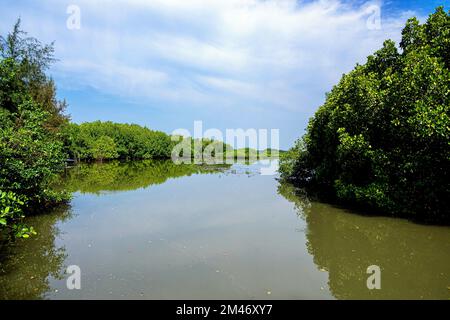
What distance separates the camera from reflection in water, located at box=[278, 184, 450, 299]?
689 centimetres

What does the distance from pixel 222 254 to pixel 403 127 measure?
8.78 m

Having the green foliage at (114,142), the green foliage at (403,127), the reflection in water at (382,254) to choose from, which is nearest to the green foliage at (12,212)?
the reflection in water at (382,254)

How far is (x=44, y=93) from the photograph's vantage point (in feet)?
79.2

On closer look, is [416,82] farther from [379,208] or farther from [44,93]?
[44,93]

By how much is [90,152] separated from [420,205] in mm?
44883

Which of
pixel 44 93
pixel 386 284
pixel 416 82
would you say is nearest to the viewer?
pixel 386 284

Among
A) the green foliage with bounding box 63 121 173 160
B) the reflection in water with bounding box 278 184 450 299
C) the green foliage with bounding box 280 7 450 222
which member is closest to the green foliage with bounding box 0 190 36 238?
the reflection in water with bounding box 278 184 450 299

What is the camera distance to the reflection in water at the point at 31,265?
6.62 m

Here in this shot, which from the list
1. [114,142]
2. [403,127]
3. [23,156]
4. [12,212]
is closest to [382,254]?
[403,127]

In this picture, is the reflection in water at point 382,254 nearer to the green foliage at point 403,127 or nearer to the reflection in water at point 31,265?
the green foliage at point 403,127

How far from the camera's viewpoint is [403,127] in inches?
495

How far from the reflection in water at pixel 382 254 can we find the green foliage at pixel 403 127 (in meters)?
1.21
